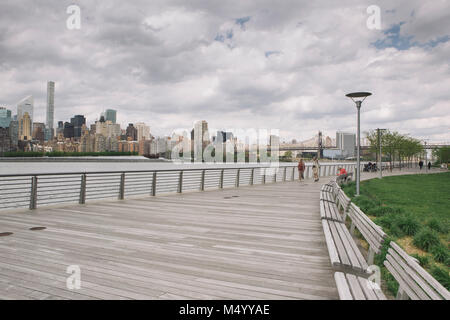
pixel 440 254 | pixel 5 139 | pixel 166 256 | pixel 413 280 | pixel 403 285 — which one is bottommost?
pixel 440 254

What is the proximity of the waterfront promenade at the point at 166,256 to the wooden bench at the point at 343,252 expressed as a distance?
0.22 metres

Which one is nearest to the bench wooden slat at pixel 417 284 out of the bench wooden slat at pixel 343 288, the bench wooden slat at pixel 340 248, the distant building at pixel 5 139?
the bench wooden slat at pixel 343 288

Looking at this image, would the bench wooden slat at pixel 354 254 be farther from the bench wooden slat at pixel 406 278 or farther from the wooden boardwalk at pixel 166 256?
the bench wooden slat at pixel 406 278

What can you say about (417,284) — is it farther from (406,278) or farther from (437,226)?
(437,226)

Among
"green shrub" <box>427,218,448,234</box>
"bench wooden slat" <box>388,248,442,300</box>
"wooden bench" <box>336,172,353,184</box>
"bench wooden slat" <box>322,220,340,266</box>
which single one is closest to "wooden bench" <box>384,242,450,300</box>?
"bench wooden slat" <box>388,248,442,300</box>

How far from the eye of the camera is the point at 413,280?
2.75 m

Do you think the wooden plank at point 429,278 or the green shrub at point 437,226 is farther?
the green shrub at point 437,226

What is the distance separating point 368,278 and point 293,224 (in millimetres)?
3682

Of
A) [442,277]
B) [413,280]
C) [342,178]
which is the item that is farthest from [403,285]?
[342,178]

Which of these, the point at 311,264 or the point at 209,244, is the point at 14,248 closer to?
the point at 209,244

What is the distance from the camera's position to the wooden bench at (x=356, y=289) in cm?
306

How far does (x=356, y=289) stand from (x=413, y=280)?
62 centimetres
